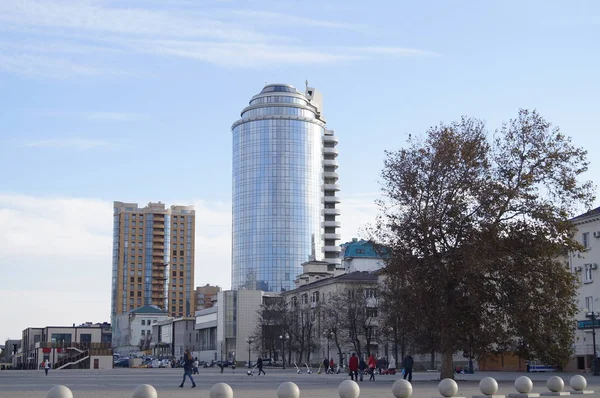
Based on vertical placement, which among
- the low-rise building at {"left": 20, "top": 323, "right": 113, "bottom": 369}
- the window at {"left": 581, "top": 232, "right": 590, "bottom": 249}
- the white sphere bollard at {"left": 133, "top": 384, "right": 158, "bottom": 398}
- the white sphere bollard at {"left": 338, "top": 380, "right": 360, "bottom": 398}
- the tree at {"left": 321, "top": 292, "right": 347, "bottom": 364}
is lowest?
the low-rise building at {"left": 20, "top": 323, "right": 113, "bottom": 369}

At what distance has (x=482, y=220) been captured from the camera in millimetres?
44125

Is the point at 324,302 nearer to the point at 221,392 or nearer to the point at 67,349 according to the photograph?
the point at 67,349

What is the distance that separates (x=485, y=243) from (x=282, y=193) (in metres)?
138

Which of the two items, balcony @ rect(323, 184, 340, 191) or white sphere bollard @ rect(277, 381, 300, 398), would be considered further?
balcony @ rect(323, 184, 340, 191)

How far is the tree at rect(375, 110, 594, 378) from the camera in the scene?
143 ft

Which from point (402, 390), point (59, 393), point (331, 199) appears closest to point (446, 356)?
point (402, 390)

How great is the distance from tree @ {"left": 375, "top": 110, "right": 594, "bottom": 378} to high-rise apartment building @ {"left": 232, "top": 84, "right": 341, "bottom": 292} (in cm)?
13074

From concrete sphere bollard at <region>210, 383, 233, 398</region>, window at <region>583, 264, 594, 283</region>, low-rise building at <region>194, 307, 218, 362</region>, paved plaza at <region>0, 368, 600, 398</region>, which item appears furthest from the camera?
low-rise building at <region>194, 307, 218, 362</region>

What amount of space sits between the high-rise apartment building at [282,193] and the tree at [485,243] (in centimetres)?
13074

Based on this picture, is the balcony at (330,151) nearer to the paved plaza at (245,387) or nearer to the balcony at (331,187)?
the balcony at (331,187)

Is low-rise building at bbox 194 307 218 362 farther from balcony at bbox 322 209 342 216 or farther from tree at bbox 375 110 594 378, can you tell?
tree at bbox 375 110 594 378

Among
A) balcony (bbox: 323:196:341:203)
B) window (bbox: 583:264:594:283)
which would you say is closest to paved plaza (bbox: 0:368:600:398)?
window (bbox: 583:264:594:283)

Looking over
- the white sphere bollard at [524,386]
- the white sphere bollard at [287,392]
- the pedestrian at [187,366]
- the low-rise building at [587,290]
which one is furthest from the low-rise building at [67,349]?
the white sphere bollard at [287,392]

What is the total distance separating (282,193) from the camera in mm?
180125
